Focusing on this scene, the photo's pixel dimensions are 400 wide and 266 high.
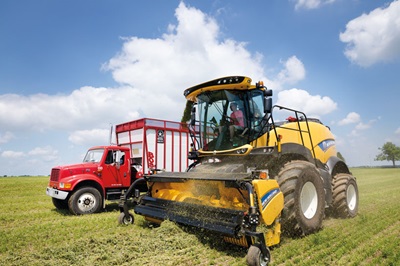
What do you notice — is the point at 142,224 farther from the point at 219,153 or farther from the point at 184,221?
the point at 219,153

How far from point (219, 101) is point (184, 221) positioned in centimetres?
270

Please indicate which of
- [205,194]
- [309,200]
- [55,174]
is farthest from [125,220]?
[55,174]

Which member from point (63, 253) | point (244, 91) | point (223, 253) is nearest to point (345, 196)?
point (244, 91)

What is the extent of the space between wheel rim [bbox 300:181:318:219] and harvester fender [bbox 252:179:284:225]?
105 cm

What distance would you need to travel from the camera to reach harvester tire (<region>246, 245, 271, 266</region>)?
370 centimetres

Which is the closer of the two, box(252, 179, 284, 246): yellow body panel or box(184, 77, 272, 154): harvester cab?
box(252, 179, 284, 246): yellow body panel

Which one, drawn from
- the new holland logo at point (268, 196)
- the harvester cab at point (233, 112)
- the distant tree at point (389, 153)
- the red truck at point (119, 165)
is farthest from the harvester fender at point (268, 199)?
the distant tree at point (389, 153)

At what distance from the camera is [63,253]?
166 inches

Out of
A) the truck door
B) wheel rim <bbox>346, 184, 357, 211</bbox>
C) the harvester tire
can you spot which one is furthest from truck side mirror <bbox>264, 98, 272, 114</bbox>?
the truck door

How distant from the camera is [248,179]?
14.7 feet

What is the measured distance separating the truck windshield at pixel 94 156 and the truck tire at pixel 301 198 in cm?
659

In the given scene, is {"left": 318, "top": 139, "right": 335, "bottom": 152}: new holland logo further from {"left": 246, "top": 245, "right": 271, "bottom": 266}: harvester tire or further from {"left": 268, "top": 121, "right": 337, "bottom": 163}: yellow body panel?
{"left": 246, "top": 245, "right": 271, "bottom": 266}: harvester tire

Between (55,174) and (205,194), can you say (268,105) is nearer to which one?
(205,194)

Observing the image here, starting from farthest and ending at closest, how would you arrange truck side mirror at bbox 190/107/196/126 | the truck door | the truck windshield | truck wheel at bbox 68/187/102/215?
1. the truck windshield
2. the truck door
3. truck wheel at bbox 68/187/102/215
4. truck side mirror at bbox 190/107/196/126
